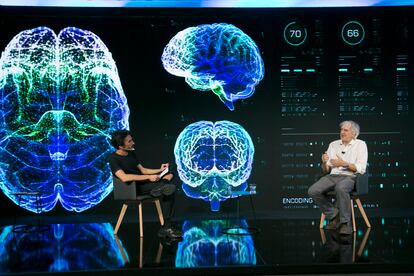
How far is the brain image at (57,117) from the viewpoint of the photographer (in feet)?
22.4

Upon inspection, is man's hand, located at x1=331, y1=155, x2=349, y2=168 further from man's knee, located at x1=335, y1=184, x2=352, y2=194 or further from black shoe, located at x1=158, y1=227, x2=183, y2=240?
black shoe, located at x1=158, y1=227, x2=183, y2=240

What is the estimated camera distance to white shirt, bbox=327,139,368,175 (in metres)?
5.38

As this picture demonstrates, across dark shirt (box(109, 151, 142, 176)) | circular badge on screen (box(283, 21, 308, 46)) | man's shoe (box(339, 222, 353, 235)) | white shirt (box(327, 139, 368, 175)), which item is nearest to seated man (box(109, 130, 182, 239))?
dark shirt (box(109, 151, 142, 176))

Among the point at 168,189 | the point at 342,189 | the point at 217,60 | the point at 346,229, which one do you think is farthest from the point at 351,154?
the point at 217,60

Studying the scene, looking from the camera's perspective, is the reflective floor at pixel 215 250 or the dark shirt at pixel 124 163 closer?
the reflective floor at pixel 215 250

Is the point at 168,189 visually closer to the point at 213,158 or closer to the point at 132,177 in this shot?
the point at 132,177

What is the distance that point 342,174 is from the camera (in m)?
5.47

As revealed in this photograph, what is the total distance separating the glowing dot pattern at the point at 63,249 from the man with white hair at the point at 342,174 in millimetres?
2394

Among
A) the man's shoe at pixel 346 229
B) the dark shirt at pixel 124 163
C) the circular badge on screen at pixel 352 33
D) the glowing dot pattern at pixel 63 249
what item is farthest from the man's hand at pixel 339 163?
the circular badge on screen at pixel 352 33

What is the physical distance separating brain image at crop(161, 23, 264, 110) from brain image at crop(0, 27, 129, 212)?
1050 mm

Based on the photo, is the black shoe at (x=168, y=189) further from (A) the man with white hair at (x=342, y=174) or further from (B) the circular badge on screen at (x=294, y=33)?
(B) the circular badge on screen at (x=294, y=33)

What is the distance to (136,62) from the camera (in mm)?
7234

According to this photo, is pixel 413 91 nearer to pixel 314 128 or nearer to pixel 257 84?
pixel 314 128

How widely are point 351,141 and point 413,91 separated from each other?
8.40 ft
